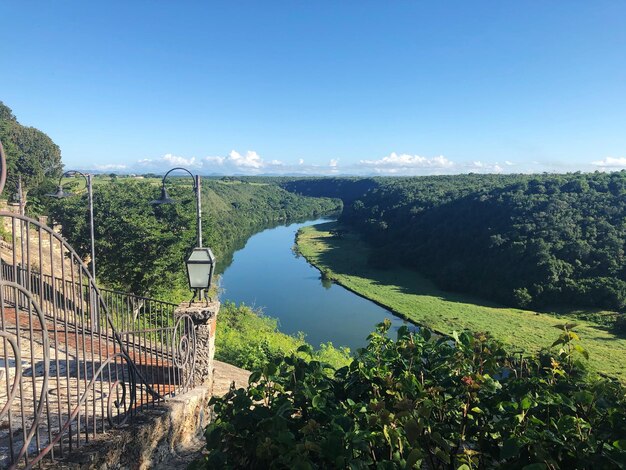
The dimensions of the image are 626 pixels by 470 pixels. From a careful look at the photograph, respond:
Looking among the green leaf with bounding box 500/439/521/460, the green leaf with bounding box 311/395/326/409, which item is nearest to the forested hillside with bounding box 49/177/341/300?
the green leaf with bounding box 311/395/326/409

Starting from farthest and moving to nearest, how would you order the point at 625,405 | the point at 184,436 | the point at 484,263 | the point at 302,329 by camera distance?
the point at 484,263, the point at 302,329, the point at 184,436, the point at 625,405

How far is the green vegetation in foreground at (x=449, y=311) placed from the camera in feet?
95.8

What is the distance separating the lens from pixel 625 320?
107ft

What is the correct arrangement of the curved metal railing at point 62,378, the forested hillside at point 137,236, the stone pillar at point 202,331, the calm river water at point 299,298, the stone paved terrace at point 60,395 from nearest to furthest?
1. the curved metal railing at point 62,378
2. the stone paved terrace at point 60,395
3. the stone pillar at point 202,331
4. the forested hillside at point 137,236
5. the calm river water at point 299,298

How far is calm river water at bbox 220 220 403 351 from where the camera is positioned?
3236 centimetres

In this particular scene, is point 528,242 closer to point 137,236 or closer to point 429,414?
point 137,236

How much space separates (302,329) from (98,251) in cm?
1716

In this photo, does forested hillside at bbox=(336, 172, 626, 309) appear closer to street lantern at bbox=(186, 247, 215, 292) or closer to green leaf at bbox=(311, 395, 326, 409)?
street lantern at bbox=(186, 247, 215, 292)

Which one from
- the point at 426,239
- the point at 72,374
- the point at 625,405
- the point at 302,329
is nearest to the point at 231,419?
the point at 625,405

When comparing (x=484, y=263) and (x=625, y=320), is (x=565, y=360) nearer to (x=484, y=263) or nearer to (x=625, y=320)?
(x=625, y=320)

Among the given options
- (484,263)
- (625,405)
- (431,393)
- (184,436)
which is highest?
(625,405)

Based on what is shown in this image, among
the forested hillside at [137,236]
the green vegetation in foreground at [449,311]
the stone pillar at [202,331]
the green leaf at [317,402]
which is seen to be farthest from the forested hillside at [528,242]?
the green leaf at [317,402]

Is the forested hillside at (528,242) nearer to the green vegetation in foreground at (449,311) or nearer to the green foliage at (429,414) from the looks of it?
the green vegetation in foreground at (449,311)

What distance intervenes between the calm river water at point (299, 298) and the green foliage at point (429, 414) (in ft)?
88.0
